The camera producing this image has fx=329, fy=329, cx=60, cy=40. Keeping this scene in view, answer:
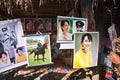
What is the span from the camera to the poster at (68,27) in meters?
4.12

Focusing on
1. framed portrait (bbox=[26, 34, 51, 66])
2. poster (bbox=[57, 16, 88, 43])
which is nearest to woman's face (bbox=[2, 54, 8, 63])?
framed portrait (bbox=[26, 34, 51, 66])

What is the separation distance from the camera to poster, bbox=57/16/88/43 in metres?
4.12

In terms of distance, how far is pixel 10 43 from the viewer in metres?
3.91

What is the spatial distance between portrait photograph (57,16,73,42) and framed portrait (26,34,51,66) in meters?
0.17

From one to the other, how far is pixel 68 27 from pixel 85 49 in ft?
1.28

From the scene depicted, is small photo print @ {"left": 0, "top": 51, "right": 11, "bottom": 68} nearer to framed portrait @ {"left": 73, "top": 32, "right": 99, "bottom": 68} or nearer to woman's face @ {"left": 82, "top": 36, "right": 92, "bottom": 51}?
framed portrait @ {"left": 73, "top": 32, "right": 99, "bottom": 68}

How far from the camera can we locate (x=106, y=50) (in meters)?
4.54

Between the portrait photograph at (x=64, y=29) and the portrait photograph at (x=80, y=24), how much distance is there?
5cm

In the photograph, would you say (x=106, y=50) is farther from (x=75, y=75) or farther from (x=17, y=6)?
(x=17, y=6)

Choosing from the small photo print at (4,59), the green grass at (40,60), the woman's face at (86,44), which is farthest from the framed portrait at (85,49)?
the small photo print at (4,59)

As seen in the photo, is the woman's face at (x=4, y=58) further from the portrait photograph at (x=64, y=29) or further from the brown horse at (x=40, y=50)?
the portrait photograph at (x=64, y=29)

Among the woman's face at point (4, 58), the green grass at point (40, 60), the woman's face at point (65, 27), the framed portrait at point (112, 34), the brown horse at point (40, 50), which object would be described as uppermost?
the woman's face at point (65, 27)

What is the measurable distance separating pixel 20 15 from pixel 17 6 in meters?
0.14

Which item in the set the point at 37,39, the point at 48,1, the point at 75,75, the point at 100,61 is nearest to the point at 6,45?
the point at 37,39
